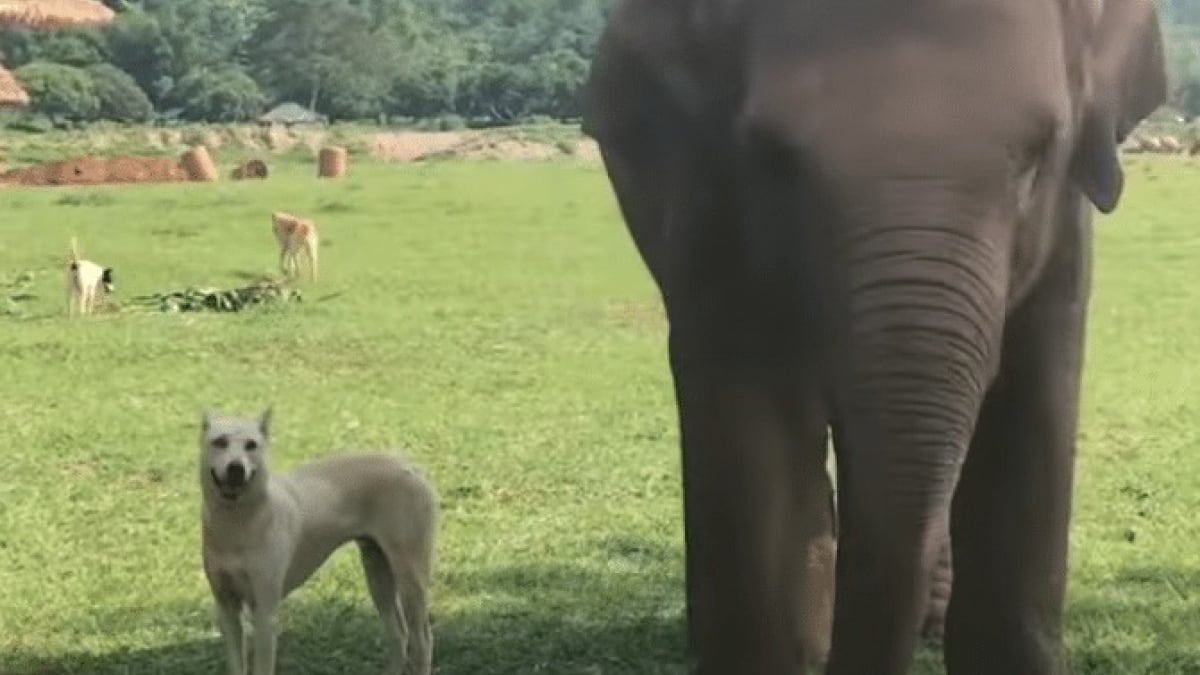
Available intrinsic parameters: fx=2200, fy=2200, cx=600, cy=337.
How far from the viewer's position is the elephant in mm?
3145

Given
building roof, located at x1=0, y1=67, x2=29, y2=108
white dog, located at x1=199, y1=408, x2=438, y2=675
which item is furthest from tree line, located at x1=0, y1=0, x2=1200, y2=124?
white dog, located at x1=199, y1=408, x2=438, y2=675

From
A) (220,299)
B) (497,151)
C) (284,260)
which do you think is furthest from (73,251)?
(497,151)

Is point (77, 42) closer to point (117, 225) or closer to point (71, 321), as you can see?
point (117, 225)

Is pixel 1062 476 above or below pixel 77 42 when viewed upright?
above

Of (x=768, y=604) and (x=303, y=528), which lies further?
(x=303, y=528)

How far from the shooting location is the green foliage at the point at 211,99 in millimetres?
57406

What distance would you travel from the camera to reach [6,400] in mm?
10977

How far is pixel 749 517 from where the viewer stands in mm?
3844

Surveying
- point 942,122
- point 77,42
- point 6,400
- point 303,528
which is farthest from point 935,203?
point 77,42

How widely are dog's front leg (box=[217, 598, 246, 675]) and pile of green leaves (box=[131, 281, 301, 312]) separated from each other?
9691mm

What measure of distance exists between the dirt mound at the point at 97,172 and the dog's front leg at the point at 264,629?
2533 centimetres

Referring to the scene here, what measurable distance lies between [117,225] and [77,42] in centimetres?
3386

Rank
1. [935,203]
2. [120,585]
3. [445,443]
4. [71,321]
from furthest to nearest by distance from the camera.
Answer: [71,321]
[445,443]
[120,585]
[935,203]

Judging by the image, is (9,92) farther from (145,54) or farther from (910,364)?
(145,54)
